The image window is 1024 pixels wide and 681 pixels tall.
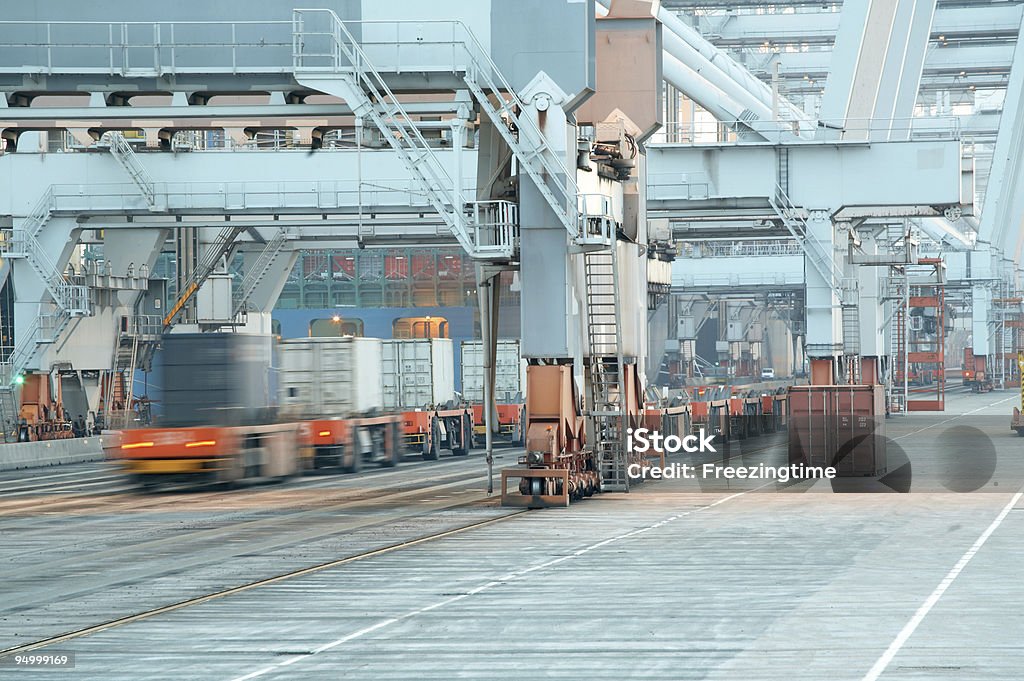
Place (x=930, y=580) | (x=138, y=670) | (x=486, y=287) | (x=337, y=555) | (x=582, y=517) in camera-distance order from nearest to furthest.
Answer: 1. (x=138, y=670)
2. (x=930, y=580)
3. (x=337, y=555)
4. (x=582, y=517)
5. (x=486, y=287)

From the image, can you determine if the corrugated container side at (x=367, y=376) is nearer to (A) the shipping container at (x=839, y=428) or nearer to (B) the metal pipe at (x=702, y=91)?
(A) the shipping container at (x=839, y=428)

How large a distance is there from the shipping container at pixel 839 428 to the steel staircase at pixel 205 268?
23382mm

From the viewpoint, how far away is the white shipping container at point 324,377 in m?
36.5

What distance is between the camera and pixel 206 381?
31.7 metres

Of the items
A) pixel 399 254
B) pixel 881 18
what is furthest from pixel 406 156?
pixel 399 254

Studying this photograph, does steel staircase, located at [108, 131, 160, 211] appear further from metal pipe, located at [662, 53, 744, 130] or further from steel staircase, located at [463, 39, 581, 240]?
steel staircase, located at [463, 39, 581, 240]

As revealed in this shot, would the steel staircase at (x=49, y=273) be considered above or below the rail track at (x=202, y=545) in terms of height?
above

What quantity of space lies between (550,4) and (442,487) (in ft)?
37.4

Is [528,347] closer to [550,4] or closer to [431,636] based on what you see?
[550,4]

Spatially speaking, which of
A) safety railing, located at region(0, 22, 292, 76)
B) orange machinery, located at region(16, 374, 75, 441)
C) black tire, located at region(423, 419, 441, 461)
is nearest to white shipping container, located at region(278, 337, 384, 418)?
black tire, located at region(423, 419, 441, 461)

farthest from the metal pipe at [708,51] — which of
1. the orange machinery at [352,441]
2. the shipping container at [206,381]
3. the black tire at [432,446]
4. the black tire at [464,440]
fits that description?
the shipping container at [206,381]

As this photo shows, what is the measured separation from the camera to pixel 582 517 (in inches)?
969

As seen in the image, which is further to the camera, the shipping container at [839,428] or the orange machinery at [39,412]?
the orange machinery at [39,412]

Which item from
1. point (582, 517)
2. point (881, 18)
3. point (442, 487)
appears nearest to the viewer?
point (582, 517)
